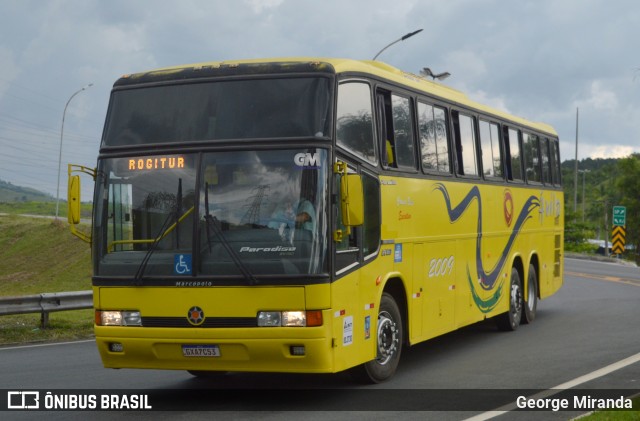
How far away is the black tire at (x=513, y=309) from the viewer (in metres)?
17.7

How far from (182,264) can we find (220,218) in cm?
57

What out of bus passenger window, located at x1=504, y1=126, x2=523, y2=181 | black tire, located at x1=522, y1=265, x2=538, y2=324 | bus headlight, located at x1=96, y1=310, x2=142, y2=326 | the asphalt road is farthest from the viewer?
black tire, located at x1=522, y1=265, x2=538, y2=324

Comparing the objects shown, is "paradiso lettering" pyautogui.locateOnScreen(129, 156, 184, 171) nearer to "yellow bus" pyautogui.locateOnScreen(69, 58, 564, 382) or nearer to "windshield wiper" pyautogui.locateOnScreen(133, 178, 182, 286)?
"yellow bus" pyautogui.locateOnScreen(69, 58, 564, 382)

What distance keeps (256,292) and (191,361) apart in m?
1.00

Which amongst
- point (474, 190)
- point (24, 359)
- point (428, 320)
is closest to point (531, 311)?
point (474, 190)

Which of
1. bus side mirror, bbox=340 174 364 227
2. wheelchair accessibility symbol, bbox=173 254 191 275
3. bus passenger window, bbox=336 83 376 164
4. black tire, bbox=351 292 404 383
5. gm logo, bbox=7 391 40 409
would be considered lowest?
gm logo, bbox=7 391 40 409

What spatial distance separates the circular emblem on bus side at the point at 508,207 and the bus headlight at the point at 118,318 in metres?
8.48

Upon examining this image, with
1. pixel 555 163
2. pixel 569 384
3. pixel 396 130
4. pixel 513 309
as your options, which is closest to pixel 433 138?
pixel 396 130

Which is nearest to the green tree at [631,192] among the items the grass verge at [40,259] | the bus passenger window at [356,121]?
the grass verge at [40,259]

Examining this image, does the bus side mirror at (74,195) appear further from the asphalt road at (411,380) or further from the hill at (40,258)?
the hill at (40,258)

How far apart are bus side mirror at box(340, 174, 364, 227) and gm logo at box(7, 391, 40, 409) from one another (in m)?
3.50

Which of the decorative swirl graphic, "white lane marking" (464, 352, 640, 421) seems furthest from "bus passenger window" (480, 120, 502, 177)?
"white lane marking" (464, 352, 640, 421)

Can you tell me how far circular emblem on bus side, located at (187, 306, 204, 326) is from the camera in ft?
32.9

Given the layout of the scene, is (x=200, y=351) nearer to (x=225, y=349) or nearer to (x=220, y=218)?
(x=225, y=349)
